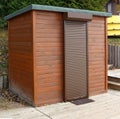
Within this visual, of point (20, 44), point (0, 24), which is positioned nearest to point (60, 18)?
point (20, 44)

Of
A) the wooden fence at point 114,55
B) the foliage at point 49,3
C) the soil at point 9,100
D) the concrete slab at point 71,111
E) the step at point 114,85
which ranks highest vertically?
the foliage at point 49,3

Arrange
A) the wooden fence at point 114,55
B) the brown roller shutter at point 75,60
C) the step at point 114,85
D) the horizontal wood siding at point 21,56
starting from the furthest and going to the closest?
1. the wooden fence at point 114,55
2. the step at point 114,85
3. the brown roller shutter at point 75,60
4. the horizontal wood siding at point 21,56

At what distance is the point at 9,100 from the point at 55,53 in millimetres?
1668

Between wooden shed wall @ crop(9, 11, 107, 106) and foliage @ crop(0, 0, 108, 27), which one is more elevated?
foliage @ crop(0, 0, 108, 27)

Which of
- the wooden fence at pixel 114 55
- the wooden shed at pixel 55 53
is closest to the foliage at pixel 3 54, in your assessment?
the wooden shed at pixel 55 53

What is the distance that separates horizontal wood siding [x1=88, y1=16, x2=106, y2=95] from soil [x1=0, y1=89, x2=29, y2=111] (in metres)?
1.83

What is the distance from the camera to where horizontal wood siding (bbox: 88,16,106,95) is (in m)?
5.68

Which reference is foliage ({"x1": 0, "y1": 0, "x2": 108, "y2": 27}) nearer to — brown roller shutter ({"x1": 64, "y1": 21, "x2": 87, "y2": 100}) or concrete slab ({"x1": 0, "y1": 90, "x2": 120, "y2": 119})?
brown roller shutter ({"x1": 64, "y1": 21, "x2": 87, "y2": 100})

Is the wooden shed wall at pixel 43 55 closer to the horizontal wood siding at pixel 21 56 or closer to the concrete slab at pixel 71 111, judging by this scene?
the horizontal wood siding at pixel 21 56

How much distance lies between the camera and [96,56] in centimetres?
582

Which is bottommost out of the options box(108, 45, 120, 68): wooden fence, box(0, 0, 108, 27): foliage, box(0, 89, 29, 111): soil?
box(0, 89, 29, 111): soil

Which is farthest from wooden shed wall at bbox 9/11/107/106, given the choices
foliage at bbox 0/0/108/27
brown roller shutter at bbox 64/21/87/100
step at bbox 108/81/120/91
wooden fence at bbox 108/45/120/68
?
wooden fence at bbox 108/45/120/68

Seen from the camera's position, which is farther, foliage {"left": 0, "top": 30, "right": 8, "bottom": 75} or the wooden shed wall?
foliage {"left": 0, "top": 30, "right": 8, "bottom": 75}

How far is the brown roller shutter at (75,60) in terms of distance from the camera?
5.17 m
